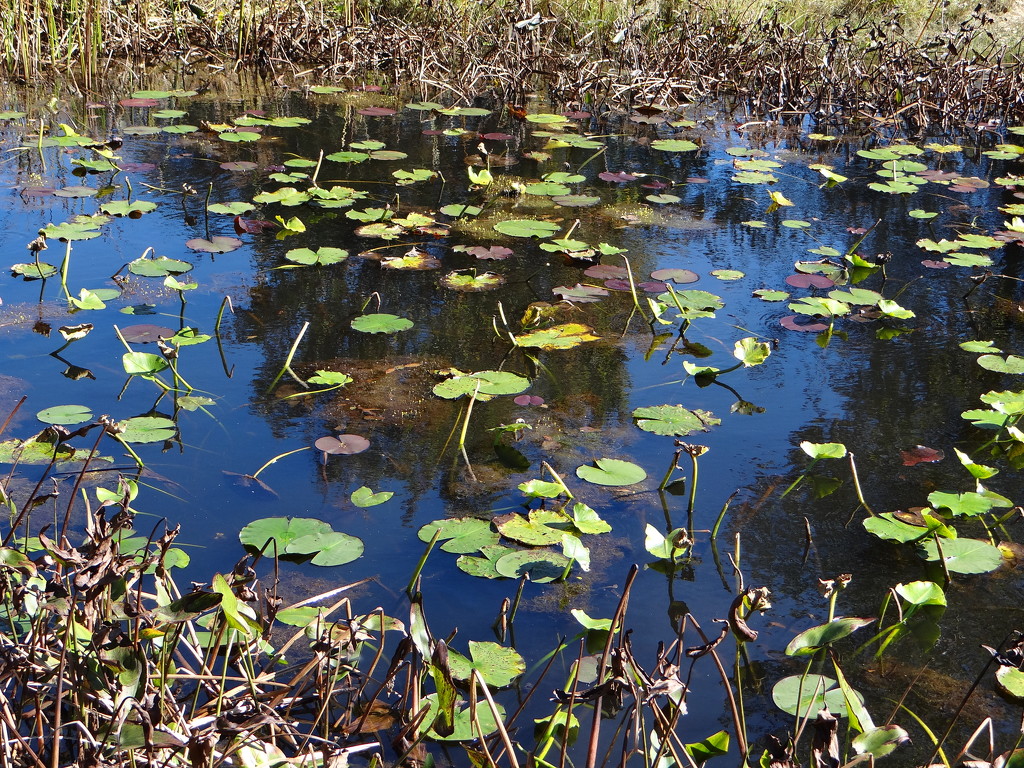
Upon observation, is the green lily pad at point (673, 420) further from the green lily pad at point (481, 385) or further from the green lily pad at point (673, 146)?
the green lily pad at point (673, 146)

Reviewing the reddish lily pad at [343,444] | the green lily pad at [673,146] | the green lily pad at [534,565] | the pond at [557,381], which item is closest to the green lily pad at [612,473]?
the pond at [557,381]

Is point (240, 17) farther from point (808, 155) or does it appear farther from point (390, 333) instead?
point (390, 333)

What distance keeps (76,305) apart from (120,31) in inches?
168

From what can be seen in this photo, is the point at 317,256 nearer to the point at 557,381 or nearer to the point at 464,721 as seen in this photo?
the point at 557,381

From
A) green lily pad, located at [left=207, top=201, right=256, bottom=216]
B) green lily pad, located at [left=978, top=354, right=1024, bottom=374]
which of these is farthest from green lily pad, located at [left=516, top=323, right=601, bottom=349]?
green lily pad, located at [left=207, top=201, right=256, bottom=216]

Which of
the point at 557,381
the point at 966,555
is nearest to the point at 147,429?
the point at 557,381

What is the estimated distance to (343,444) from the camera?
6.91 ft

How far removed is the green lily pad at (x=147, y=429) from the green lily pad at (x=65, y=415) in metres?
0.09

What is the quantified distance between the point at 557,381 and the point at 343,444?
2.11 ft

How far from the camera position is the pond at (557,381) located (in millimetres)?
1721

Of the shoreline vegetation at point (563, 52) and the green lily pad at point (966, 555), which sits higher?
the shoreline vegetation at point (563, 52)

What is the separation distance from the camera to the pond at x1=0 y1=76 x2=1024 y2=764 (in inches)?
67.7

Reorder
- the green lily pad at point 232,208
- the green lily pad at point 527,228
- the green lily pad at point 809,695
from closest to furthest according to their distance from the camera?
the green lily pad at point 809,695
the green lily pad at point 527,228
the green lily pad at point 232,208

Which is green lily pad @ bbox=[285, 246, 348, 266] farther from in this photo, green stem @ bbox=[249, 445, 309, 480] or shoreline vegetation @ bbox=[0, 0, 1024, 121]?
shoreline vegetation @ bbox=[0, 0, 1024, 121]
